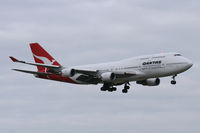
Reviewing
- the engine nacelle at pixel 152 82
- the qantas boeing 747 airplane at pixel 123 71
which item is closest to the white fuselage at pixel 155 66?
the qantas boeing 747 airplane at pixel 123 71

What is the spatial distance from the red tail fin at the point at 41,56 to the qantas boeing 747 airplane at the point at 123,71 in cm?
138

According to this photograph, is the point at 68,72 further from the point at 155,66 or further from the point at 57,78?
the point at 155,66

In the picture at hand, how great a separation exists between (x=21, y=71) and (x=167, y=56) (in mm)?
23997

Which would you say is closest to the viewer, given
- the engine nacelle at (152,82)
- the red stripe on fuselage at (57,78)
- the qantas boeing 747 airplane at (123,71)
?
the qantas boeing 747 airplane at (123,71)

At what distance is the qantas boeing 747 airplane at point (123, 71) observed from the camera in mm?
89875

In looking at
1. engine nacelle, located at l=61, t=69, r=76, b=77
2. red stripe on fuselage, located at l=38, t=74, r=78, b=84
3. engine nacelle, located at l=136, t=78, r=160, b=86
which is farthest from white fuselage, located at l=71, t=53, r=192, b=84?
red stripe on fuselage, located at l=38, t=74, r=78, b=84

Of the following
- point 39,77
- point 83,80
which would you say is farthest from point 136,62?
point 39,77

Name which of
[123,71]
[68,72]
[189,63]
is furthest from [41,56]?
[189,63]

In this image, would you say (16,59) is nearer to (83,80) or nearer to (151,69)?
(83,80)

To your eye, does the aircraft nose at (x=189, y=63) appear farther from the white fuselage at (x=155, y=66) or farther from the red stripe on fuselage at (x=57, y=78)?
the red stripe on fuselage at (x=57, y=78)

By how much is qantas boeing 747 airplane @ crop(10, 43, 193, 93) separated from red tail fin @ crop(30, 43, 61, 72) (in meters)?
1.38

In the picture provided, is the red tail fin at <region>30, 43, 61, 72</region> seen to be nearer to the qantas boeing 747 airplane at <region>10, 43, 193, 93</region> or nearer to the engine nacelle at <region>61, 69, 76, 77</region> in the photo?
the qantas boeing 747 airplane at <region>10, 43, 193, 93</region>

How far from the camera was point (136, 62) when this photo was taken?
92.6m

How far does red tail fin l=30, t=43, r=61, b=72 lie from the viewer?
102438mm
